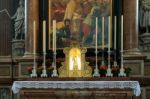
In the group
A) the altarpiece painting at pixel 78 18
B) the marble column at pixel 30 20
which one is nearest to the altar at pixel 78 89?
the marble column at pixel 30 20

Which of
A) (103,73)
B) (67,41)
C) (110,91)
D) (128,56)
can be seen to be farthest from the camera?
(67,41)

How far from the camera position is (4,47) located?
1382 cm

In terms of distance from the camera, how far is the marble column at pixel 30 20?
13015 mm

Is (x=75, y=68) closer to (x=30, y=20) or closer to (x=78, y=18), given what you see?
(x=78, y=18)

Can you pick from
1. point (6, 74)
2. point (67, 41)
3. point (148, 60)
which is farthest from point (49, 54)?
point (148, 60)

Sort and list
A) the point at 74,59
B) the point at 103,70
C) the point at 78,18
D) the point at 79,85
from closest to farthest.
Result: the point at 79,85
the point at 103,70
the point at 74,59
the point at 78,18

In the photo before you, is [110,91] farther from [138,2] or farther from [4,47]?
[4,47]

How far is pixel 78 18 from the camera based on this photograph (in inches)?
515

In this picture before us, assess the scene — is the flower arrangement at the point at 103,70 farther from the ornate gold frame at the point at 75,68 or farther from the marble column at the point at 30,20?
the marble column at the point at 30,20

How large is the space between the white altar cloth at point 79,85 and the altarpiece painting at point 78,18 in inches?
95.9

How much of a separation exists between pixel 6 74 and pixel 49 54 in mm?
1636

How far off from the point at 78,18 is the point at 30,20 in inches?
57.0

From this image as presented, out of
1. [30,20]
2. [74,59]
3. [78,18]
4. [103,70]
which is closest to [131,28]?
[78,18]

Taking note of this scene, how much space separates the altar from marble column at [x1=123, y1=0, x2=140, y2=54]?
1.85 meters
